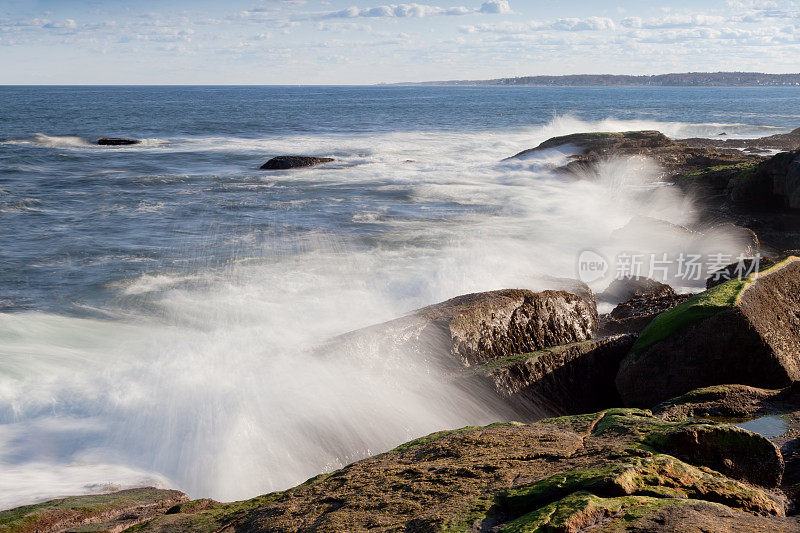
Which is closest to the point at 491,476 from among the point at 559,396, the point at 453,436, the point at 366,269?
the point at 453,436

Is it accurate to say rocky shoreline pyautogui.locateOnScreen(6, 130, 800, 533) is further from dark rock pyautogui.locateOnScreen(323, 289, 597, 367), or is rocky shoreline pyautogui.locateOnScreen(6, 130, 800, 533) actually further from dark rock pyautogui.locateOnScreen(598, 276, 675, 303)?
dark rock pyautogui.locateOnScreen(598, 276, 675, 303)

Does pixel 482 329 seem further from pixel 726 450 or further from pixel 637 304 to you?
pixel 726 450

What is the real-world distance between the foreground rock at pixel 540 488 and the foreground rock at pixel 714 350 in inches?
89.5

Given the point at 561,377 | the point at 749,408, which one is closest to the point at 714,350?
the point at 749,408

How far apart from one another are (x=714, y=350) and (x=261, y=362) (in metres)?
4.68

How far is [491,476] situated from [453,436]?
0.79m

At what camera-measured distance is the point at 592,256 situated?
13.2m

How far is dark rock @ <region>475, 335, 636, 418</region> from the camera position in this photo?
6.16 metres

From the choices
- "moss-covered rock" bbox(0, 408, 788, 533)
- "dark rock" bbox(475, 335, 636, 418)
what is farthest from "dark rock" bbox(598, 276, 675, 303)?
"moss-covered rock" bbox(0, 408, 788, 533)

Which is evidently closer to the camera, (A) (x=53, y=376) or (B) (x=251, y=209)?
(A) (x=53, y=376)

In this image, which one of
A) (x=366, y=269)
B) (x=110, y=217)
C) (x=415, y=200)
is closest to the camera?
(x=366, y=269)

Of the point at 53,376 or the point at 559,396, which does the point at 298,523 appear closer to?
the point at 559,396

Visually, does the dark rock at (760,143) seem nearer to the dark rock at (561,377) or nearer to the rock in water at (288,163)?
the rock in water at (288,163)

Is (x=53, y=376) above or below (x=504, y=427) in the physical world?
below
